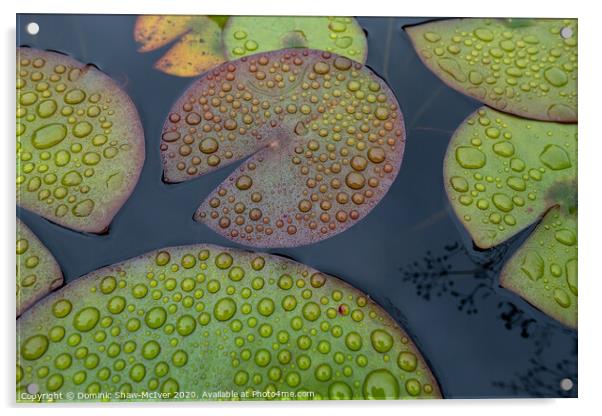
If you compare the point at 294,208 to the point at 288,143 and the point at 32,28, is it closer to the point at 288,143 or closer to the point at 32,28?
the point at 288,143

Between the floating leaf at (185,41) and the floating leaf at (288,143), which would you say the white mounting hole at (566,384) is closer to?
the floating leaf at (288,143)

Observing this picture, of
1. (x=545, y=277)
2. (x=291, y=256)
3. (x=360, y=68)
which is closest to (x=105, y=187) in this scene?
(x=291, y=256)

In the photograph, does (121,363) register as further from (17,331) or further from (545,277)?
(545,277)

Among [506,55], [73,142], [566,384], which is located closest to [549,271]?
[566,384]

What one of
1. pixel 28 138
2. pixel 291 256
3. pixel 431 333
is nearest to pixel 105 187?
pixel 28 138

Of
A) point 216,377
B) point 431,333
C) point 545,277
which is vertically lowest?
point 216,377

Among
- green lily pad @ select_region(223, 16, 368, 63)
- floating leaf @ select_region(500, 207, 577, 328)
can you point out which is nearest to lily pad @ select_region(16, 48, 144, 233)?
green lily pad @ select_region(223, 16, 368, 63)

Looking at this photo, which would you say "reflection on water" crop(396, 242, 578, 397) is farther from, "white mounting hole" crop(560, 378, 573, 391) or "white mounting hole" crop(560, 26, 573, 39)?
"white mounting hole" crop(560, 26, 573, 39)

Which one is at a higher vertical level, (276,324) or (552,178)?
(552,178)
